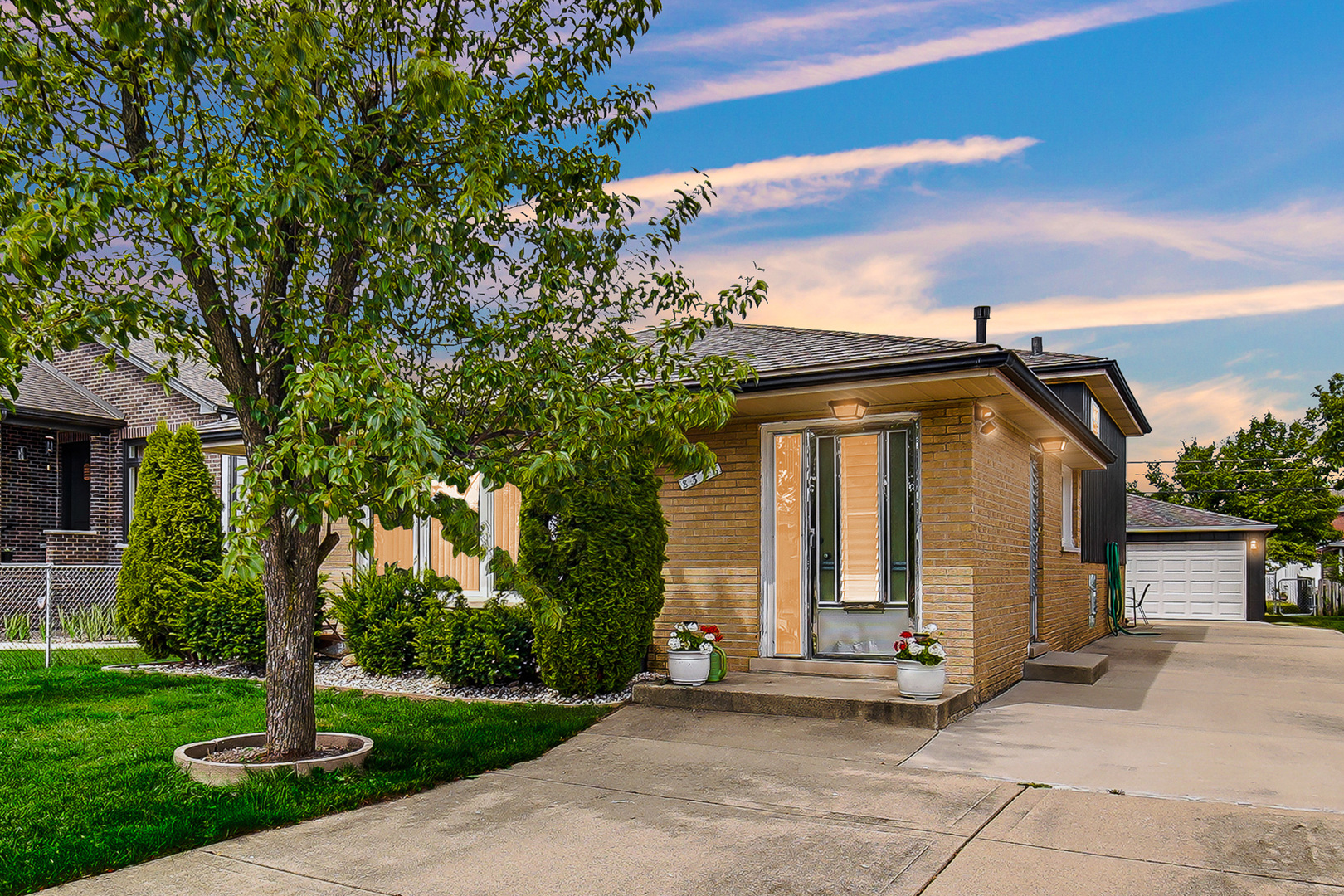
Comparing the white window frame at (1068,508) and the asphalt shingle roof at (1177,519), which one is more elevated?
the white window frame at (1068,508)

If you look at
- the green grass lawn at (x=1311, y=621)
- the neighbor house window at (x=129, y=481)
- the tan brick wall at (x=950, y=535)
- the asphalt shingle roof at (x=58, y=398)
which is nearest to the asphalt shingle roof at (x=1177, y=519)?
the green grass lawn at (x=1311, y=621)

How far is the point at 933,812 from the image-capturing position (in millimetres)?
4746

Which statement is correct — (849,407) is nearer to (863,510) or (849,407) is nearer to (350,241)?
(863,510)

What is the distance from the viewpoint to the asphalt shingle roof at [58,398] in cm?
1672

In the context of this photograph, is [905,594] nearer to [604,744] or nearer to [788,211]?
[604,744]

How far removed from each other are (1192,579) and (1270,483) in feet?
57.2

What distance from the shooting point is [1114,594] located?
17156 mm

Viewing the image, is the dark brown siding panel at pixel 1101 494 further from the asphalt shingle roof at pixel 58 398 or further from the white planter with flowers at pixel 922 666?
the asphalt shingle roof at pixel 58 398

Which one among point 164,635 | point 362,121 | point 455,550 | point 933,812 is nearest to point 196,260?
point 362,121

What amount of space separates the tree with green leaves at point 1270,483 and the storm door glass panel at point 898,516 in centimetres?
2690

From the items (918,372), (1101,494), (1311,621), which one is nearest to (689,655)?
(918,372)

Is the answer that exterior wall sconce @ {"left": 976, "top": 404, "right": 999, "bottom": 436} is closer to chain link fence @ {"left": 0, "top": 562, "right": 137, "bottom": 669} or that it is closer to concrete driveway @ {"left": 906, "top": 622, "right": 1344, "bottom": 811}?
concrete driveway @ {"left": 906, "top": 622, "right": 1344, "bottom": 811}

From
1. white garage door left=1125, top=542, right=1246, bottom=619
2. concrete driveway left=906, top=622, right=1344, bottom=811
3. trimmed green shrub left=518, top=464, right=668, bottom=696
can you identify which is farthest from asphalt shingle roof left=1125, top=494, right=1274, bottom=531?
trimmed green shrub left=518, top=464, right=668, bottom=696

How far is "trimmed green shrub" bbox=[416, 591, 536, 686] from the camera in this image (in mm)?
8547
